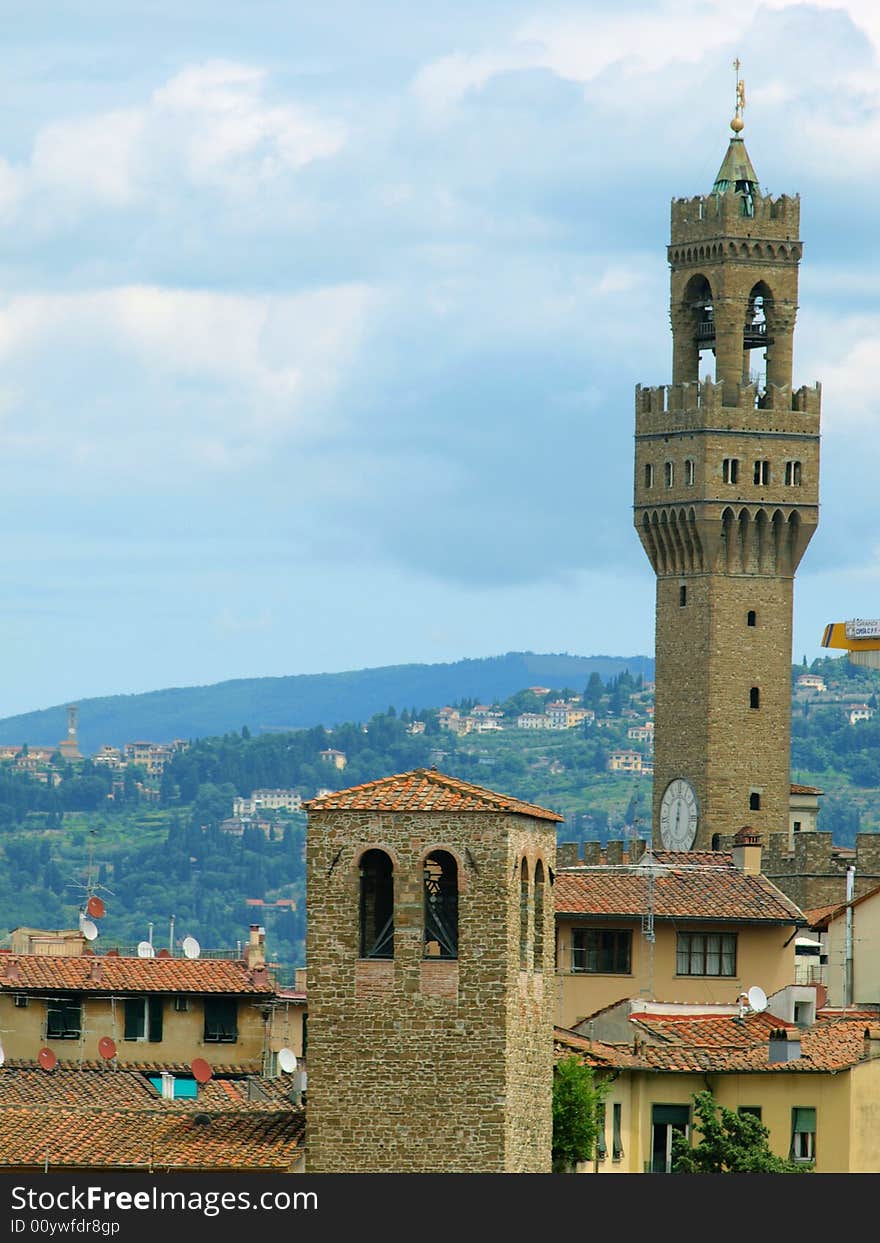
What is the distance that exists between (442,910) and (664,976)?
2490cm

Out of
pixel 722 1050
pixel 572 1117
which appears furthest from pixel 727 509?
pixel 572 1117

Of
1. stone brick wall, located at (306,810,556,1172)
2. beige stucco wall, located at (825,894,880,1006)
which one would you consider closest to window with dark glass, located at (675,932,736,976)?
beige stucco wall, located at (825,894,880,1006)

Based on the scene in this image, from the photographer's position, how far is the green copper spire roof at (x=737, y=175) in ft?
427

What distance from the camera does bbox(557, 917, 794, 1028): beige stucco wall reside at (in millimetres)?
88625

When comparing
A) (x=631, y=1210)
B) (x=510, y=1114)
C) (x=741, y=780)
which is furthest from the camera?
(x=741, y=780)

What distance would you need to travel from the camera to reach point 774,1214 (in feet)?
194

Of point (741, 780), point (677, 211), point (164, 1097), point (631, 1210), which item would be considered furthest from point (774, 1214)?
point (677, 211)

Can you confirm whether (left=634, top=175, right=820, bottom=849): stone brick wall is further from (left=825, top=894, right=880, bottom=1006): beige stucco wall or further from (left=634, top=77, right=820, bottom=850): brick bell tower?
(left=825, top=894, right=880, bottom=1006): beige stucco wall

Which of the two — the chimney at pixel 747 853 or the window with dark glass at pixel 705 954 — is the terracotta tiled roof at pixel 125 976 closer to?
the window with dark glass at pixel 705 954

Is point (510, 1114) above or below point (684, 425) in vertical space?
below

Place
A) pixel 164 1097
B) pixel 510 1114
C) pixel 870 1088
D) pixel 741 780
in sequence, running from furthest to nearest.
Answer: pixel 741 780 → pixel 164 1097 → pixel 870 1088 → pixel 510 1114

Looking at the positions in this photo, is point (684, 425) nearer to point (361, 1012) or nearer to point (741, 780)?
point (741, 780)

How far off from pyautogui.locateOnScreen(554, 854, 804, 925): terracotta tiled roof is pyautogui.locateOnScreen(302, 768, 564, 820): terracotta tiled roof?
2250 centimetres

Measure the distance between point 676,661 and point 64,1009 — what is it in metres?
41.6
